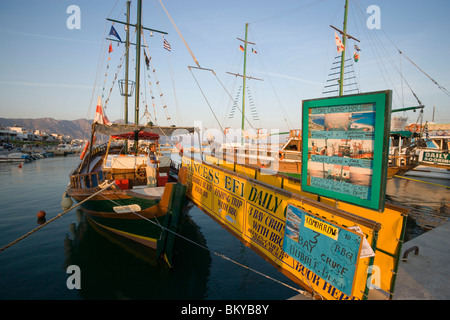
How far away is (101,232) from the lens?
10.9m

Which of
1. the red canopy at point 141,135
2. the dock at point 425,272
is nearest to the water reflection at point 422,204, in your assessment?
the dock at point 425,272

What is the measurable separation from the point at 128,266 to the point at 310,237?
716 cm

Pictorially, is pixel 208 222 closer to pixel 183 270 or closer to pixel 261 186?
pixel 183 270

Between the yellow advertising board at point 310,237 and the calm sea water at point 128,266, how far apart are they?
2406 mm

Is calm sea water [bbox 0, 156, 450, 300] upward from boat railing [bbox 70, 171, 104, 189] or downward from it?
downward

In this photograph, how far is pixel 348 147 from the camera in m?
3.48

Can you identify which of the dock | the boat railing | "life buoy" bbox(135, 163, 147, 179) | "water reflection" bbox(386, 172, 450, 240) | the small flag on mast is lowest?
"water reflection" bbox(386, 172, 450, 240)

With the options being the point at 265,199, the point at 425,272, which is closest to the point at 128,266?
the point at 265,199

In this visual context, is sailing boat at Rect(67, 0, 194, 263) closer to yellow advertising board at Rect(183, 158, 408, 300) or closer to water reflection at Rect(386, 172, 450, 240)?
yellow advertising board at Rect(183, 158, 408, 300)

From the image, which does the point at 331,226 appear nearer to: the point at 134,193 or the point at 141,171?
the point at 134,193

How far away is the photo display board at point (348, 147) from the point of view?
309 cm

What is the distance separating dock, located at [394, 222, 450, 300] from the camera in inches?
166

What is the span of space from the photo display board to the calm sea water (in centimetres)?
468

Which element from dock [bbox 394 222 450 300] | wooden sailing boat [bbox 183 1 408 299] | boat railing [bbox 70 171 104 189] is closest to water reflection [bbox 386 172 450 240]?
dock [bbox 394 222 450 300]
